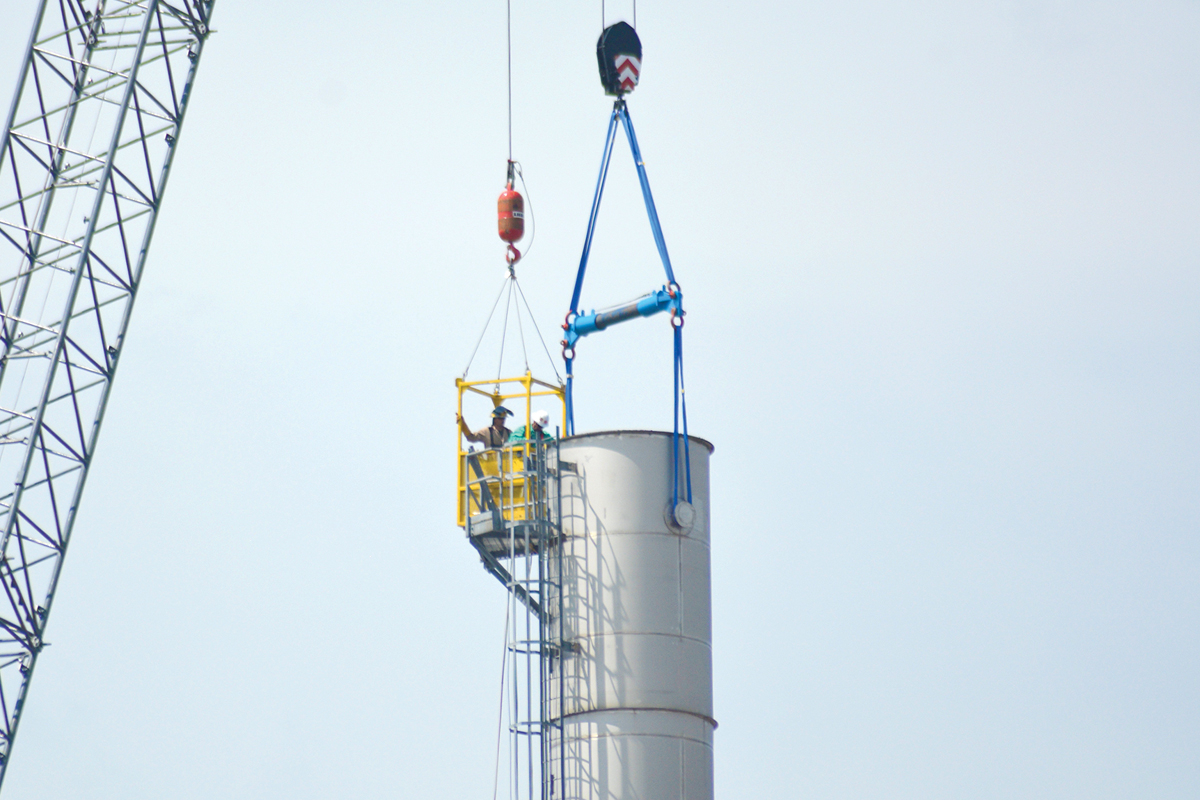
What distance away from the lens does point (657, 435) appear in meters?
34.6

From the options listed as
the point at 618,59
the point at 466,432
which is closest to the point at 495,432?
the point at 466,432

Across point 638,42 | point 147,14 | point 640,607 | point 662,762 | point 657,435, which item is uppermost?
point 147,14

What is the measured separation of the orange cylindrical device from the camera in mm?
38000

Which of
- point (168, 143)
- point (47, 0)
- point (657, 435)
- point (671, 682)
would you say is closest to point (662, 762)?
point (671, 682)

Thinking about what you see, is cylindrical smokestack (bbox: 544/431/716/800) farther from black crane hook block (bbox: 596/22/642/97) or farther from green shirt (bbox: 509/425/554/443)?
black crane hook block (bbox: 596/22/642/97)

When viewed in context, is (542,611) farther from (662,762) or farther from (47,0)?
(47,0)

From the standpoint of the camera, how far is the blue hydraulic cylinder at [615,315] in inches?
1420

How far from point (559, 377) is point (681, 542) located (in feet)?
15.3

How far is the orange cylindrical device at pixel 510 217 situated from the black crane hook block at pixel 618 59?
3.14m

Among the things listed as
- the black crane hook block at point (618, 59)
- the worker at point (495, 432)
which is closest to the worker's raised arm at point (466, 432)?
the worker at point (495, 432)

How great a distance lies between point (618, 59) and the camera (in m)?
38.5

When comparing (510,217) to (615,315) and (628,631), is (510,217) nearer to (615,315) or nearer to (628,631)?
(615,315)

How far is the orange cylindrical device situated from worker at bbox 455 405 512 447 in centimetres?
433

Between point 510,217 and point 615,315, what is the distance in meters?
3.15
